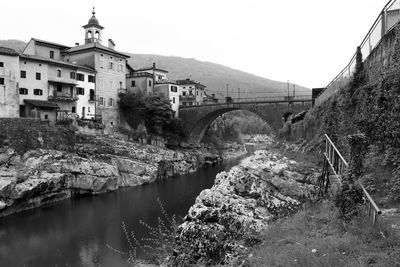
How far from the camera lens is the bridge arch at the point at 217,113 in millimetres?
58500

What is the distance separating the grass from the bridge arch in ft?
158

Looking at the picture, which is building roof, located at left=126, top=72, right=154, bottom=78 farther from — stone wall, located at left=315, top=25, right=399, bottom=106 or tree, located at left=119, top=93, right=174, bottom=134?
stone wall, located at left=315, top=25, right=399, bottom=106

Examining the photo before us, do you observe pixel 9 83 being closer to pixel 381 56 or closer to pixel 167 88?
pixel 167 88

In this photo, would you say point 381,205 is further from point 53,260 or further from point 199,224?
point 53,260

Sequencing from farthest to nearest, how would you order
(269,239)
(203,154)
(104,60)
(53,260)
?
(203,154)
(104,60)
(53,260)
(269,239)

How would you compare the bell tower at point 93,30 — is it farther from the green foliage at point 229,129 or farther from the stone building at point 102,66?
the green foliage at point 229,129

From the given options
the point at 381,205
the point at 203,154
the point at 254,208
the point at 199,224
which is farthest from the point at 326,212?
the point at 203,154

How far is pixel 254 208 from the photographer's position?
13.5m

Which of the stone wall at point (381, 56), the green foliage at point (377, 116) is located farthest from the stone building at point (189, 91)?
the stone wall at point (381, 56)

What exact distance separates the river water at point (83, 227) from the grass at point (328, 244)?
15936 mm

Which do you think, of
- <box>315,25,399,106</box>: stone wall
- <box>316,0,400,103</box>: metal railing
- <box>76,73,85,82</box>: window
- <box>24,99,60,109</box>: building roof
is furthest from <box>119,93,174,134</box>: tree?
<box>315,25,399,106</box>: stone wall

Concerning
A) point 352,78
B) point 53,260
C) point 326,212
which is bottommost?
point 53,260

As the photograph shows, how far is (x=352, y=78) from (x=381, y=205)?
447 inches

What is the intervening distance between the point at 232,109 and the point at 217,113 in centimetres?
580
